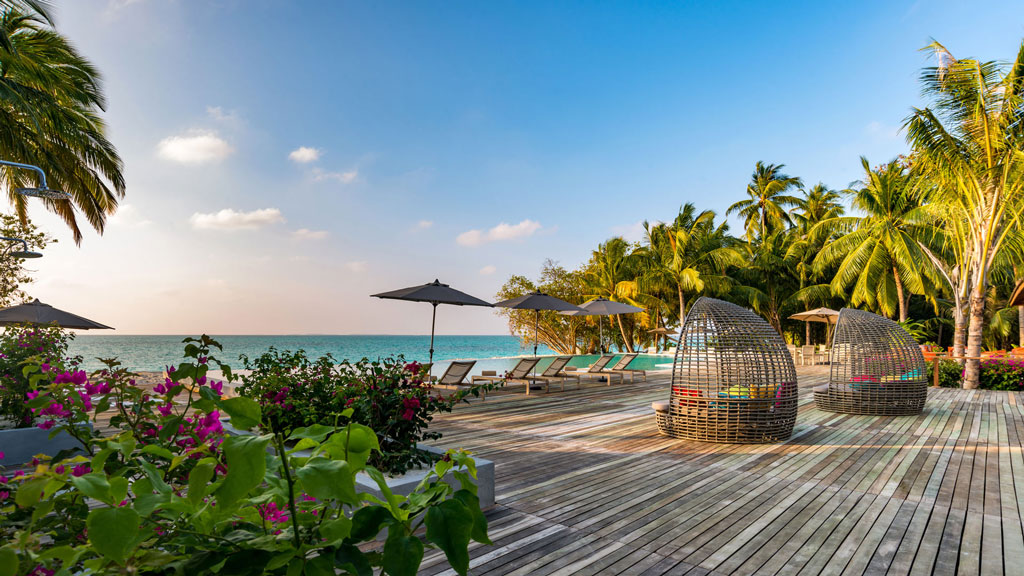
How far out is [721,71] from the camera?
16.3 metres

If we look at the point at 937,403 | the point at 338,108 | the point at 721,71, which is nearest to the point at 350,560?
the point at 937,403

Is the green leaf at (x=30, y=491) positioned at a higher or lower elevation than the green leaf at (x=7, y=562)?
higher

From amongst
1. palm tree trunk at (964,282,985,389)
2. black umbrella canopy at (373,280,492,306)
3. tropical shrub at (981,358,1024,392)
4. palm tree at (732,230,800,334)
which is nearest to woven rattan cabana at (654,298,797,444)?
black umbrella canopy at (373,280,492,306)

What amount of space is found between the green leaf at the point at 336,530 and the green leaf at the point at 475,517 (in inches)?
6.6

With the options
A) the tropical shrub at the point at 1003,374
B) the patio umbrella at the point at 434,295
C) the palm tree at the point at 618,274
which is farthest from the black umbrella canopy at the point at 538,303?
the palm tree at the point at 618,274

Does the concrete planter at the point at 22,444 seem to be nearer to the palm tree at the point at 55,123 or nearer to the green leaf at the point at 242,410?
the green leaf at the point at 242,410

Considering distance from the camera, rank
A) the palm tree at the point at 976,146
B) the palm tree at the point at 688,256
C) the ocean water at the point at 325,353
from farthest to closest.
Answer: the palm tree at the point at 688,256, the ocean water at the point at 325,353, the palm tree at the point at 976,146

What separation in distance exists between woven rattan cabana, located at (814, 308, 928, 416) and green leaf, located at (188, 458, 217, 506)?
9431 millimetres

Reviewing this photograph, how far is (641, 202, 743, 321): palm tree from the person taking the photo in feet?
78.5

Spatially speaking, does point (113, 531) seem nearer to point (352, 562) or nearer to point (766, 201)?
point (352, 562)

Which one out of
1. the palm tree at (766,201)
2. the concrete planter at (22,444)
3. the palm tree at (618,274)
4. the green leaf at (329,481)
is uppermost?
the palm tree at (766,201)

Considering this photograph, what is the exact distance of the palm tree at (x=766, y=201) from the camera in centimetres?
2842

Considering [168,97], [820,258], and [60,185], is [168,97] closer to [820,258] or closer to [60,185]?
[60,185]

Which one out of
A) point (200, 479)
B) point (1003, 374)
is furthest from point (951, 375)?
point (200, 479)
